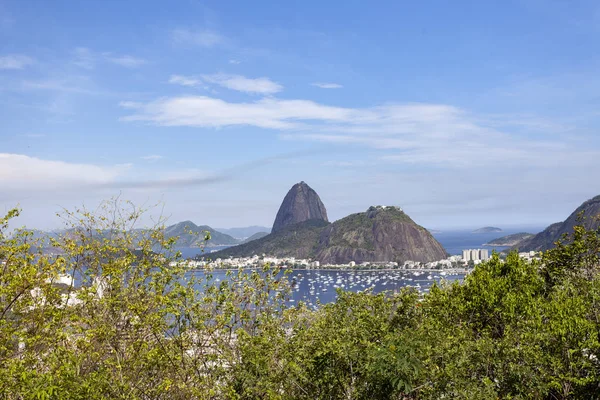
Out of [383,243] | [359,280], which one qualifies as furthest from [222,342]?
[383,243]

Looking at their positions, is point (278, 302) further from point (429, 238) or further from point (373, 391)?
point (429, 238)

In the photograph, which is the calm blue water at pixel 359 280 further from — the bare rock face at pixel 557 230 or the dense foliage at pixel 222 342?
the dense foliage at pixel 222 342

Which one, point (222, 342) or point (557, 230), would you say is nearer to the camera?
point (222, 342)

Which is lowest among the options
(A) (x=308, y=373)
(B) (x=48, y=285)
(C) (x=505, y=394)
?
(C) (x=505, y=394)

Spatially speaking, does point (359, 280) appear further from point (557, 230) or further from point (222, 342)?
point (222, 342)

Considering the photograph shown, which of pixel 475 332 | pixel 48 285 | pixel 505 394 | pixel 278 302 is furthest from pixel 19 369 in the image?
pixel 475 332

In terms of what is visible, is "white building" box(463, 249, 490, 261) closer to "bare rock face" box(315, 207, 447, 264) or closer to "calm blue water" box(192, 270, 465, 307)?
"bare rock face" box(315, 207, 447, 264)
